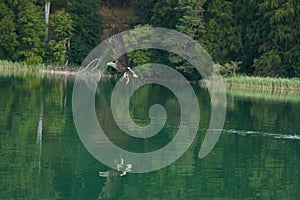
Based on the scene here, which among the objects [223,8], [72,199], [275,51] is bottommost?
[72,199]

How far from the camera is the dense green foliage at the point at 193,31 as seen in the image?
3928 cm

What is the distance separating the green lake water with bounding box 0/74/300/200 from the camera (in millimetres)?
11188

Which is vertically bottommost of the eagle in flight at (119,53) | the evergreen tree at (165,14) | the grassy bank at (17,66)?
the grassy bank at (17,66)

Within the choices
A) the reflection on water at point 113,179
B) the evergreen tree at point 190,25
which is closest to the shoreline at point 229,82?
the evergreen tree at point 190,25

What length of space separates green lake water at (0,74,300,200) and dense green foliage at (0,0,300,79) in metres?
16.1

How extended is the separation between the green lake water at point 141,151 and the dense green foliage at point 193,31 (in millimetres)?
16128

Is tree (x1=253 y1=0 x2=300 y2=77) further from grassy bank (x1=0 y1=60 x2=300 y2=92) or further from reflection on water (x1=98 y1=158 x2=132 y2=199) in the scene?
reflection on water (x1=98 y1=158 x2=132 y2=199)

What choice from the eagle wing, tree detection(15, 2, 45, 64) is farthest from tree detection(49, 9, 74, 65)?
the eagle wing

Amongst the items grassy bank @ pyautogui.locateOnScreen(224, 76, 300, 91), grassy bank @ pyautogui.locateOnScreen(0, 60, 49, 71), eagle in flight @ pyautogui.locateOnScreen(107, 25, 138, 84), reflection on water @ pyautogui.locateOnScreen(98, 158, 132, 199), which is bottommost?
reflection on water @ pyautogui.locateOnScreen(98, 158, 132, 199)

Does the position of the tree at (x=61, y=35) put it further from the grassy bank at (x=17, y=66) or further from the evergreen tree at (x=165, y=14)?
the evergreen tree at (x=165, y=14)

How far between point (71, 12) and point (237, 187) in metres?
34.5

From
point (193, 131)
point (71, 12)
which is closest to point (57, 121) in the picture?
point (193, 131)

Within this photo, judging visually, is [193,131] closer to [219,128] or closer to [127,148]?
[219,128]

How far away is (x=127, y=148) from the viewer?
15305 millimetres
